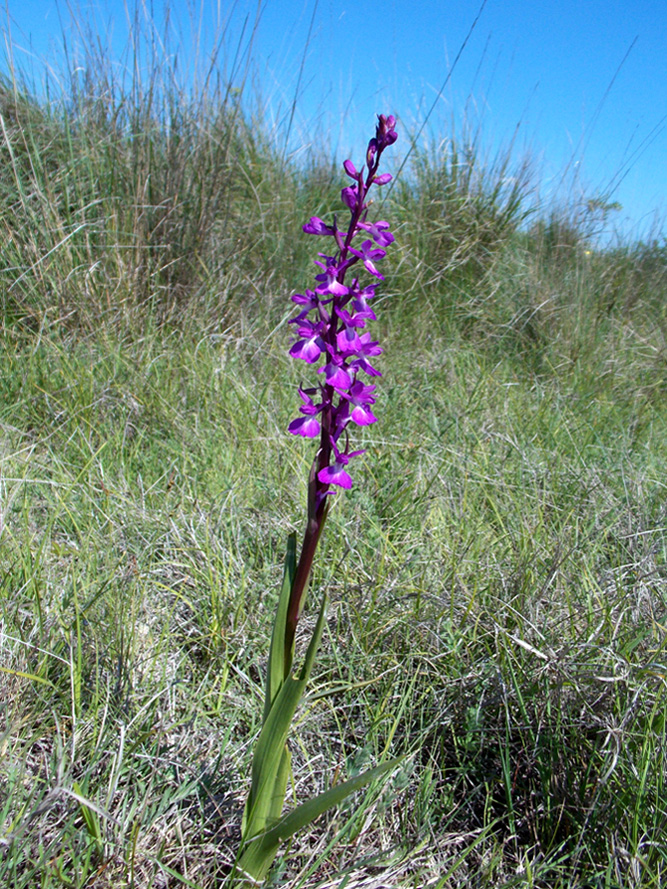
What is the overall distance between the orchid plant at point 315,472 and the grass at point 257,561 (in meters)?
0.16

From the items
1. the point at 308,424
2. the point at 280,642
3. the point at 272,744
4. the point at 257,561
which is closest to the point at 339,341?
the point at 308,424

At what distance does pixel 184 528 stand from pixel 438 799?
101cm

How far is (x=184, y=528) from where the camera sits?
1.83 meters

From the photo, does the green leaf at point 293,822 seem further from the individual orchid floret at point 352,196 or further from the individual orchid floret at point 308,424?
the individual orchid floret at point 352,196

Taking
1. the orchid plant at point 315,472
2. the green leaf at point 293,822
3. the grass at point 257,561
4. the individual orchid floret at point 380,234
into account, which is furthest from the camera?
the grass at point 257,561

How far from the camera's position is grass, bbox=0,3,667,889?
1126 millimetres

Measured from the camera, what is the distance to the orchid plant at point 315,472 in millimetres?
904

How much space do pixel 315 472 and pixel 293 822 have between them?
1.72 feet

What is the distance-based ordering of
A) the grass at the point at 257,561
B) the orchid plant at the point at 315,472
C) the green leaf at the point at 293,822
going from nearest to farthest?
the green leaf at the point at 293,822, the orchid plant at the point at 315,472, the grass at the point at 257,561

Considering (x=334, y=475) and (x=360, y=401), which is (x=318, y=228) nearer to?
(x=360, y=401)

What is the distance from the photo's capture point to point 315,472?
3.04 feet

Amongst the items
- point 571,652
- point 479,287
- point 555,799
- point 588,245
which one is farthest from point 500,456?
point 588,245

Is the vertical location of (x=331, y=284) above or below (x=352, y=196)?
below

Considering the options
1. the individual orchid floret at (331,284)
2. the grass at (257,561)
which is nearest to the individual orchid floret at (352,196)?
the individual orchid floret at (331,284)
